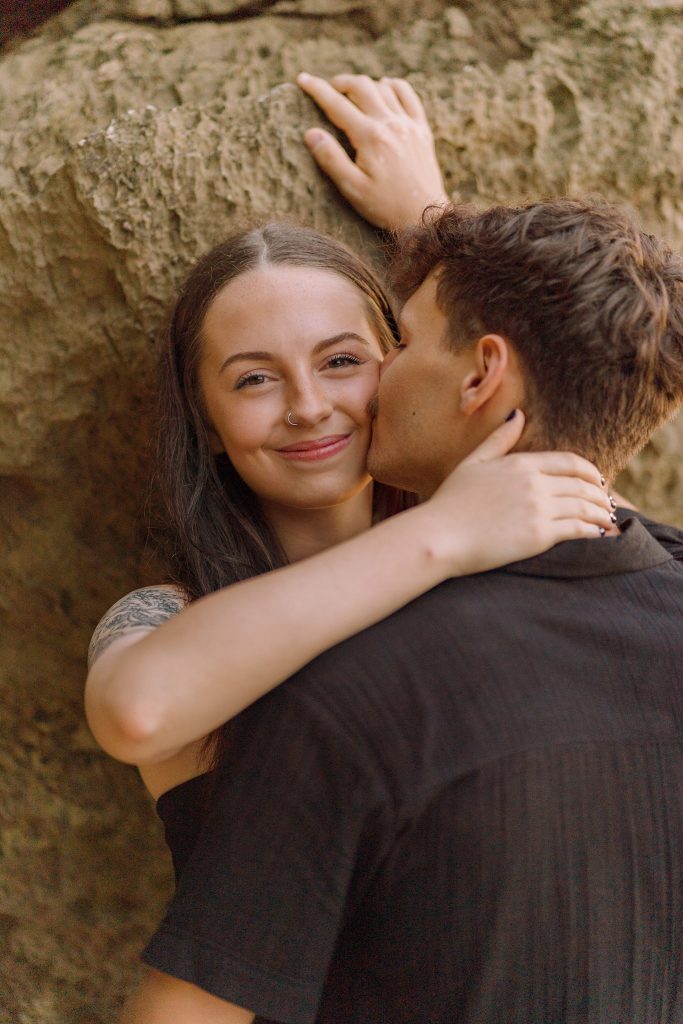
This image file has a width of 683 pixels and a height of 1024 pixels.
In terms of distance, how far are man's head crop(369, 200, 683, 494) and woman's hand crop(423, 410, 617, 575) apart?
52mm

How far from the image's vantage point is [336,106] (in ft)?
7.47

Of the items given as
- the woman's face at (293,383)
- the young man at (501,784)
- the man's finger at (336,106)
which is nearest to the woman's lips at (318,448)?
the woman's face at (293,383)

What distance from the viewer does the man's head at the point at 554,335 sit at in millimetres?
1522

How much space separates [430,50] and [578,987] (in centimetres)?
203

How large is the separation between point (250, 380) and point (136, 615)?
21.7 inches

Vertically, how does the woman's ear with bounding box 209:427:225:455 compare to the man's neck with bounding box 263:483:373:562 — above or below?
above

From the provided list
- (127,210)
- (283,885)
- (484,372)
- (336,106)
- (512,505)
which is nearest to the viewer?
(283,885)

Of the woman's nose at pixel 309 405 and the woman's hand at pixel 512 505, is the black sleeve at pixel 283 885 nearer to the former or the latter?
the woman's hand at pixel 512 505

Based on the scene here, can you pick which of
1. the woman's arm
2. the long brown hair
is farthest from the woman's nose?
the woman's arm

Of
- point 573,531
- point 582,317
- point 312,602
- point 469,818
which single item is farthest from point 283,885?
point 582,317

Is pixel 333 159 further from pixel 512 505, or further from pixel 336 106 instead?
pixel 512 505

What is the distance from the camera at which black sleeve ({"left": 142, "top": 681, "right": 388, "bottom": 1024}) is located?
1310mm

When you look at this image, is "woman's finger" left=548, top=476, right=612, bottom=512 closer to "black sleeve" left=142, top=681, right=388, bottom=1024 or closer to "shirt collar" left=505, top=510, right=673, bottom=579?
"shirt collar" left=505, top=510, right=673, bottom=579

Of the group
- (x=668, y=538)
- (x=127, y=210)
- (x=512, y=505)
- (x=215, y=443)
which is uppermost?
(x=127, y=210)
